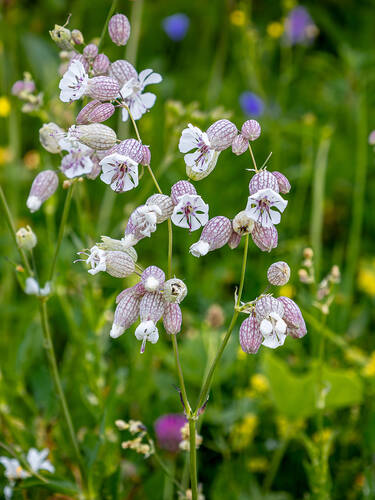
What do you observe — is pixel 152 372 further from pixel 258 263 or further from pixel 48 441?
pixel 258 263

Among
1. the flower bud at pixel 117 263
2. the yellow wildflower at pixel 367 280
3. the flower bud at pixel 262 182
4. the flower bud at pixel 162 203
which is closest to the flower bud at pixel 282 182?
the flower bud at pixel 262 182

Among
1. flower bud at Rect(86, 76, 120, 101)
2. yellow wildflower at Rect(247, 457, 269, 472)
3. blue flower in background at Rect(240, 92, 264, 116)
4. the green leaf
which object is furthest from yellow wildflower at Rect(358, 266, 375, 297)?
flower bud at Rect(86, 76, 120, 101)

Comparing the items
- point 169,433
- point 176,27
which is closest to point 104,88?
point 169,433

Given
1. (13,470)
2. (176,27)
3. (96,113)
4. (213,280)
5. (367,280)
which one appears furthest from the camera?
(176,27)

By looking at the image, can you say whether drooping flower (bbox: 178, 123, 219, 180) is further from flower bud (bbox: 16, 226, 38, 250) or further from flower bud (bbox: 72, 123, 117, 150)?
flower bud (bbox: 16, 226, 38, 250)

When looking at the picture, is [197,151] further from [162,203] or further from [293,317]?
[293,317]
